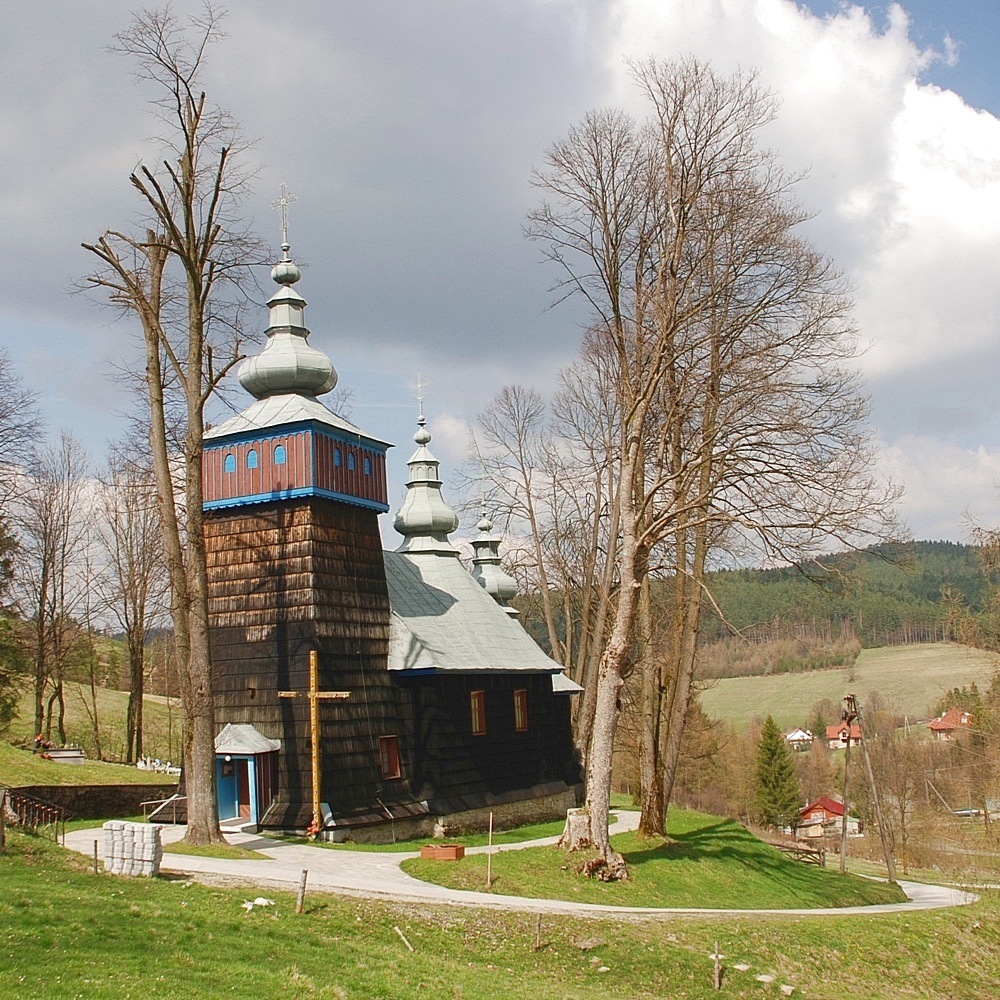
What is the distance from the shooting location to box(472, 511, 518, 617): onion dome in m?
36.3

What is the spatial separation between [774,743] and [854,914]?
44544mm

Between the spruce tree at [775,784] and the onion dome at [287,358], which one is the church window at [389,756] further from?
the spruce tree at [775,784]

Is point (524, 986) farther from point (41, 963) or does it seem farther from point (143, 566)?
point (143, 566)

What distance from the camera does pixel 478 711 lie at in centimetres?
2516

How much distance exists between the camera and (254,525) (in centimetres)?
2166

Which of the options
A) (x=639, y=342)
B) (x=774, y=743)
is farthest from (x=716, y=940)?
(x=774, y=743)

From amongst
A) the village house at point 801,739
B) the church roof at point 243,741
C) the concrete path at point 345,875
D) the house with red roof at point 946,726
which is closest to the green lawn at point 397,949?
the concrete path at point 345,875

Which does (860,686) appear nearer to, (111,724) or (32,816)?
(111,724)

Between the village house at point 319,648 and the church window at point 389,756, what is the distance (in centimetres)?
3

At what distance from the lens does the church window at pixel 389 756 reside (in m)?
21.9

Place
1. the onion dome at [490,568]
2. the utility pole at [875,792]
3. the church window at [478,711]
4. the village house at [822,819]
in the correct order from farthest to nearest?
the village house at [822,819]
the onion dome at [490,568]
the utility pole at [875,792]
the church window at [478,711]

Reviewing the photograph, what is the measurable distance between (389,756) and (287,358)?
29.7 ft

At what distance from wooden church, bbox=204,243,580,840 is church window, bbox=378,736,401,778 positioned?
31 millimetres

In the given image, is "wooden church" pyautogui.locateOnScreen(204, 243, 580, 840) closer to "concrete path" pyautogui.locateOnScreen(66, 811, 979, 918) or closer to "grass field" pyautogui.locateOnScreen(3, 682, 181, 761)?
"concrete path" pyautogui.locateOnScreen(66, 811, 979, 918)
